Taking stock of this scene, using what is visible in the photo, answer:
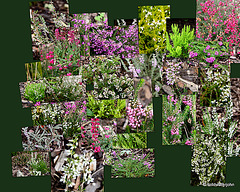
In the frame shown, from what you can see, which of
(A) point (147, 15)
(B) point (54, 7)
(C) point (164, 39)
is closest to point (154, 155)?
(C) point (164, 39)

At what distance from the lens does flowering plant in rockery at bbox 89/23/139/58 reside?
3.02m

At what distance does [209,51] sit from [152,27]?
0.52m

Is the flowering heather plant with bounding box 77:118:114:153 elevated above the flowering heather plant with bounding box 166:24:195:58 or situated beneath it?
situated beneath

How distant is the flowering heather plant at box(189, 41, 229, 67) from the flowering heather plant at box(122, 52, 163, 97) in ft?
0.94

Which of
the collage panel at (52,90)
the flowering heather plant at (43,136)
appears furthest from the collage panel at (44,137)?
the collage panel at (52,90)

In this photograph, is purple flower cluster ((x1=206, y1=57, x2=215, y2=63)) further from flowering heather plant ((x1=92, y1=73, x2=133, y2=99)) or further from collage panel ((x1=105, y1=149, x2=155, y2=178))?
collage panel ((x1=105, y1=149, x2=155, y2=178))

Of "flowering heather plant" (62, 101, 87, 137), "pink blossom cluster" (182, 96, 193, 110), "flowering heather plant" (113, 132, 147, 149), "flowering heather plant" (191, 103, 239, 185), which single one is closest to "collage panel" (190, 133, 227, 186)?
"flowering heather plant" (191, 103, 239, 185)

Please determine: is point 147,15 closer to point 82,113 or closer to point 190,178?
point 82,113

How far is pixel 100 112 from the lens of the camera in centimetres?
306

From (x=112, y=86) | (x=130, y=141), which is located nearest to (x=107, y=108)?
(x=112, y=86)

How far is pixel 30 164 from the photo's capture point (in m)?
3.13

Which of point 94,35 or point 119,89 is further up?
point 94,35

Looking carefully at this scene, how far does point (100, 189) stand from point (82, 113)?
0.67 meters

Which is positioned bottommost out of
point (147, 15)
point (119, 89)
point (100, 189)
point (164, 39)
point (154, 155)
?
point (100, 189)
